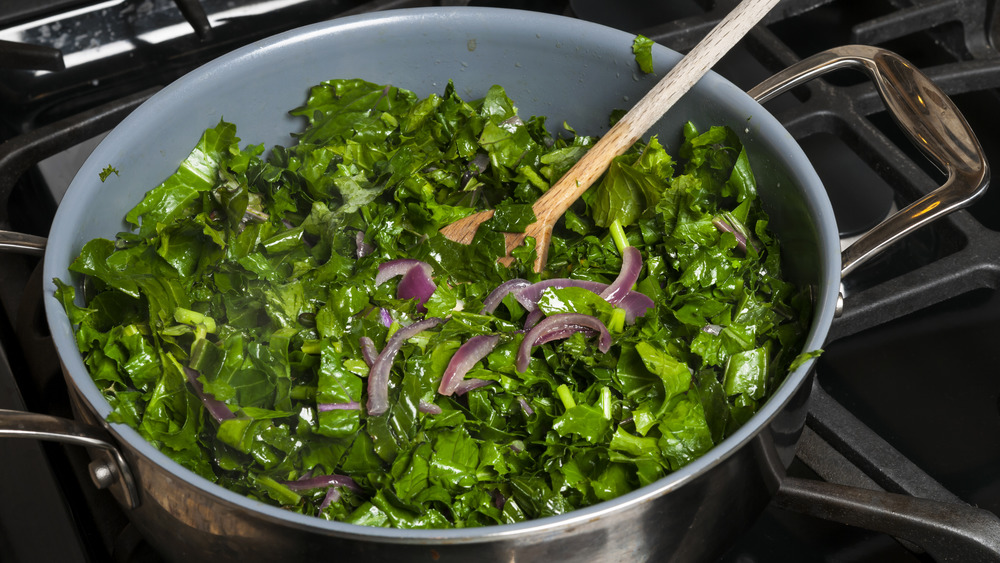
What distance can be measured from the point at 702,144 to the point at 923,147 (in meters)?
0.28

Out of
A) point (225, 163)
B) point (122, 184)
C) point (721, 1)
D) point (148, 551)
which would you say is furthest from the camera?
point (721, 1)

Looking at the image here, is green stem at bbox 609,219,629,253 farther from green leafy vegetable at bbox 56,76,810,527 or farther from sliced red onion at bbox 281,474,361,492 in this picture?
sliced red onion at bbox 281,474,361,492

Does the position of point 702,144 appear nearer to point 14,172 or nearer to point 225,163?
point 225,163

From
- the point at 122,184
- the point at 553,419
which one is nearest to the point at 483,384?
the point at 553,419

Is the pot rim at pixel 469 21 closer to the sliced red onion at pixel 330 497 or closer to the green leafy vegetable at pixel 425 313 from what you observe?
the green leafy vegetable at pixel 425 313

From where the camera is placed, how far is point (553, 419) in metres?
1.02

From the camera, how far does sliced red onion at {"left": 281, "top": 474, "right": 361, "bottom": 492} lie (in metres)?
0.96

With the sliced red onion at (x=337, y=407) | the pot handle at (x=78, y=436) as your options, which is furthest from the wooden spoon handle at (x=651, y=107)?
the pot handle at (x=78, y=436)

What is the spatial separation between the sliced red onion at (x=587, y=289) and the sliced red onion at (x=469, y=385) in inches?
5.0

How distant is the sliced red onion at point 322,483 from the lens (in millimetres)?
959

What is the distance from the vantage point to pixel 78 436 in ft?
2.71

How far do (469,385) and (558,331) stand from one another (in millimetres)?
132

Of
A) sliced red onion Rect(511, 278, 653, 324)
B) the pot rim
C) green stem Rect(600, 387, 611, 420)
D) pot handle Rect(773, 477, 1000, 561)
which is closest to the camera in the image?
the pot rim

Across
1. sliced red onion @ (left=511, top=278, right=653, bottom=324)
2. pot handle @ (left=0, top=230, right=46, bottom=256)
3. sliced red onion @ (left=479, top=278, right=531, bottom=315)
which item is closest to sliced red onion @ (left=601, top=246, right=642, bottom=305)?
sliced red onion @ (left=511, top=278, right=653, bottom=324)
